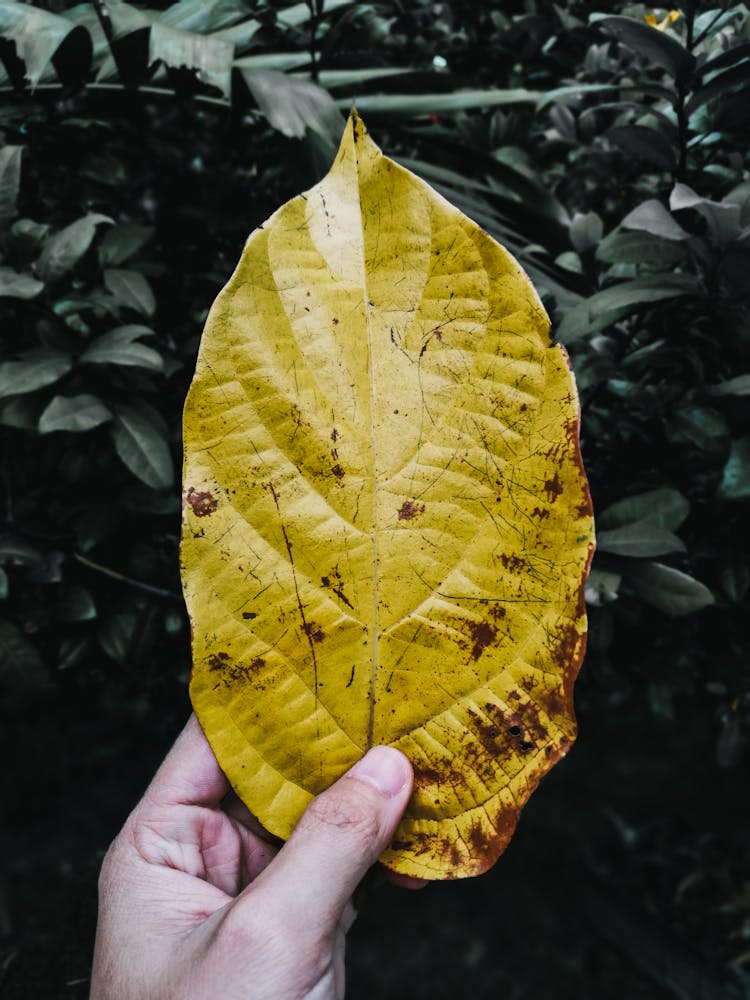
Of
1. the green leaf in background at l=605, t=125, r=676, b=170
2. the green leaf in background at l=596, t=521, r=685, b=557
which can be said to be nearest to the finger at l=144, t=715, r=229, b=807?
the green leaf in background at l=596, t=521, r=685, b=557

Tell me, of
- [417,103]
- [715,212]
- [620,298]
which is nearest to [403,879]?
[620,298]

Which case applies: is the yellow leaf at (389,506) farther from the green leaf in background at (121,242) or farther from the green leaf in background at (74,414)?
the green leaf in background at (121,242)

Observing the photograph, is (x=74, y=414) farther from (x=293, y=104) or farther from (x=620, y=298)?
(x=620, y=298)

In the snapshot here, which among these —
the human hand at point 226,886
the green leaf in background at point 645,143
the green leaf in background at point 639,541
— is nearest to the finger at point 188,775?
the human hand at point 226,886

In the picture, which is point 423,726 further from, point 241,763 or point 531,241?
point 531,241

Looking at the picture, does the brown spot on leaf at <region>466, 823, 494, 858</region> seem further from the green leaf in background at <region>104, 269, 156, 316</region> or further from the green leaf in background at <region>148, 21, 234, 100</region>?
the green leaf in background at <region>148, 21, 234, 100</region>

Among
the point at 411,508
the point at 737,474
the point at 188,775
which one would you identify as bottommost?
the point at 188,775

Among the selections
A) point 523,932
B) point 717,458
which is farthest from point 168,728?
point 523,932

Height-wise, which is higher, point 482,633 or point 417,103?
point 417,103
